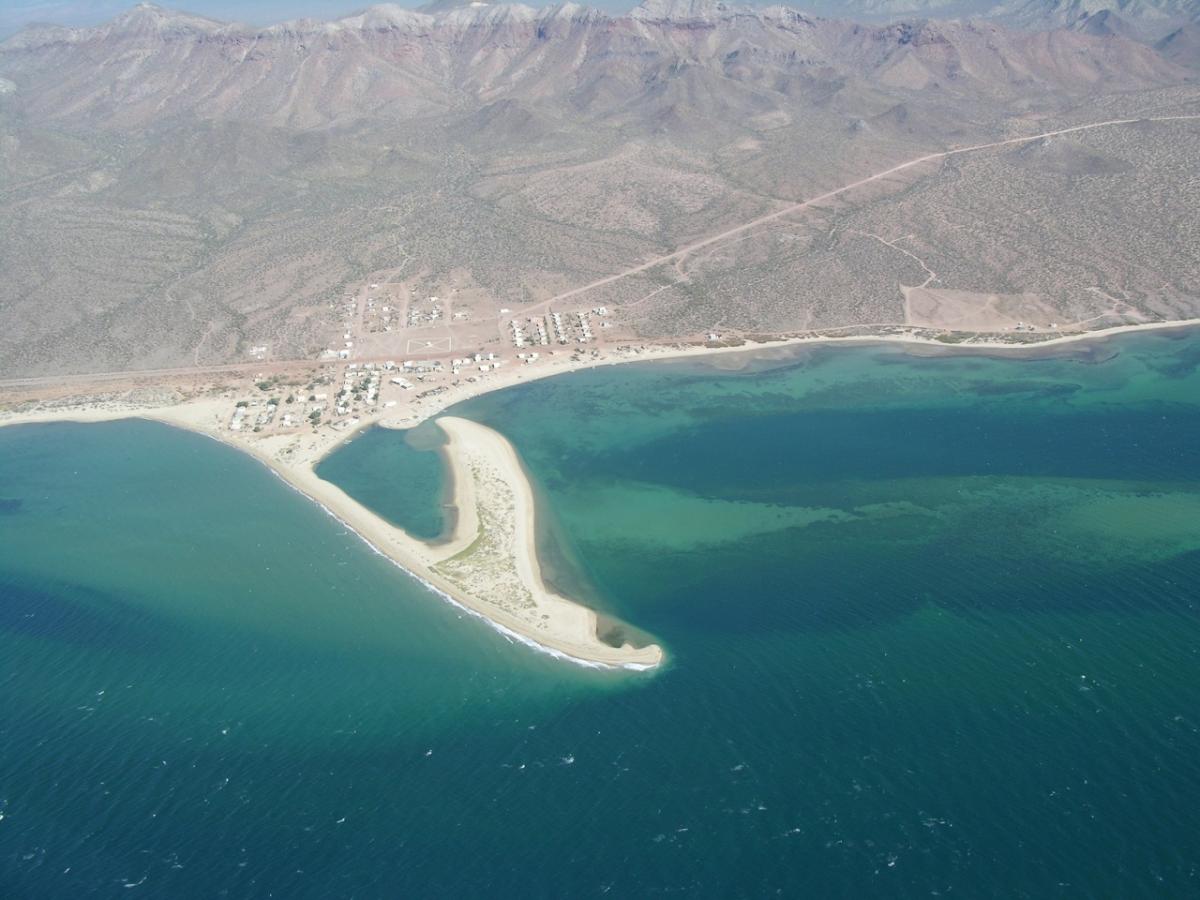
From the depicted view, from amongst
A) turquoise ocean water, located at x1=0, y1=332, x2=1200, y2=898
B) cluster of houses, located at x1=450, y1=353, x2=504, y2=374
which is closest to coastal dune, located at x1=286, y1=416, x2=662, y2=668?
turquoise ocean water, located at x1=0, y1=332, x2=1200, y2=898

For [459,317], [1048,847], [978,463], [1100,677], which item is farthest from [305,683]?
[459,317]

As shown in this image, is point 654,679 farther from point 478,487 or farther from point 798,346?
point 798,346

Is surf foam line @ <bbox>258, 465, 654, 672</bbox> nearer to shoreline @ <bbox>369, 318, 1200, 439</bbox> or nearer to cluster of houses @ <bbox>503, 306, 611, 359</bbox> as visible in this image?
shoreline @ <bbox>369, 318, 1200, 439</bbox>

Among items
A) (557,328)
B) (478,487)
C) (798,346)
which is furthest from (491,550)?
(798,346)

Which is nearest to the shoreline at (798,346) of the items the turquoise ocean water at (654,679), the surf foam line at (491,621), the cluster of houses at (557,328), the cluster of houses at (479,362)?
the cluster of houses at (479,362)

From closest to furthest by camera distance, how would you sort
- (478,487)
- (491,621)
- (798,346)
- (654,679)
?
(654,679), (491,621), (478,487), (798,346)

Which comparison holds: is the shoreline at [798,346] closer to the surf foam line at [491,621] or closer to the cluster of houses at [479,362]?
the cluster of houses at [479,362]
